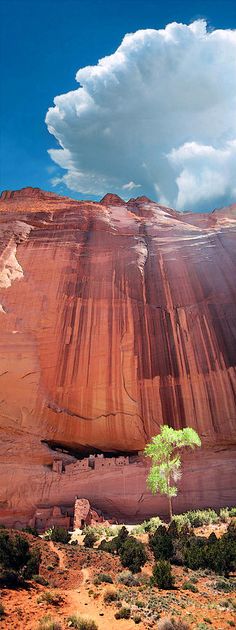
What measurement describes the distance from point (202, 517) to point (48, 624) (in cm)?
1389

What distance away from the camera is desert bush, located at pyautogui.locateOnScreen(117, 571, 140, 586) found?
11.8 metres

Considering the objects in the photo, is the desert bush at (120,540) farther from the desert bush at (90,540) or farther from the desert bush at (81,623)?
the desert bush at (81,623)

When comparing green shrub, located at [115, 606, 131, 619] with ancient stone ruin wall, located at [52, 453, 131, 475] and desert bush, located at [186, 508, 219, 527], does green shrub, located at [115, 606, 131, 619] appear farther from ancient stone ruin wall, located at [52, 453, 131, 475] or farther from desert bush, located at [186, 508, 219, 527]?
ancient stone ruin wall, located at [52, 453, 131, 475]

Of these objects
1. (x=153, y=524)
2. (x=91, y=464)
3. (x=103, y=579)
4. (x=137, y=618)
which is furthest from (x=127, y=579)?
(x=91, y=464)

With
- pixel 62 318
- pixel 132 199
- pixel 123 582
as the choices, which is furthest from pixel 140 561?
pixel 132 199

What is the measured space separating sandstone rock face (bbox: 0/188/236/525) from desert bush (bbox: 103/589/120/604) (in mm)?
12511

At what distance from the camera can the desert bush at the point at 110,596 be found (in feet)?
34.3

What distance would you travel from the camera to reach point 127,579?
1198 centimetres

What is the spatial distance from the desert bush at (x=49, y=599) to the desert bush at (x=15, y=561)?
3.24 feet

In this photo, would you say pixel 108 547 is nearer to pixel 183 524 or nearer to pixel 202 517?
pixel 183 524

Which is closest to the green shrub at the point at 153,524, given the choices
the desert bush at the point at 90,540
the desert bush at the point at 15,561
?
the desert bush at the point at 90,540

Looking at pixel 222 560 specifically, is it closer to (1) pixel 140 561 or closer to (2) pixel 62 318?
(1) pixel 140 561

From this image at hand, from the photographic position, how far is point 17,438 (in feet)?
80.3

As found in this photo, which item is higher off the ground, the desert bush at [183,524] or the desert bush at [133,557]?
the desert bush at [183,524]
